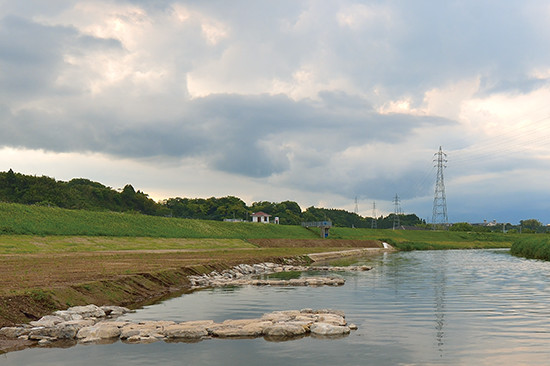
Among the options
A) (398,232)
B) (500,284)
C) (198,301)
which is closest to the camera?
(198,301)

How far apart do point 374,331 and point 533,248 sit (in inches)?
3154

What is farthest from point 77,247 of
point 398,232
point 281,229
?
point 398,232

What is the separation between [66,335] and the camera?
21688 millimetres

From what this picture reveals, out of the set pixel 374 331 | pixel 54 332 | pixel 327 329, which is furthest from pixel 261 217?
pixel 54 332

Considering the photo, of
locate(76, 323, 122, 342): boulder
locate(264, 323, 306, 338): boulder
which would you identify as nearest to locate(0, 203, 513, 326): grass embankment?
locate(76, 323, 122, 342): boulder

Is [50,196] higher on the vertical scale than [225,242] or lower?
higher

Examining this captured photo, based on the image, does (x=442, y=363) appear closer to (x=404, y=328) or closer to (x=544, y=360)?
(x=544, y=360)

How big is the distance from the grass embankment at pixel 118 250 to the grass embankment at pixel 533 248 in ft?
124

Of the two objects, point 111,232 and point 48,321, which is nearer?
point 48,321

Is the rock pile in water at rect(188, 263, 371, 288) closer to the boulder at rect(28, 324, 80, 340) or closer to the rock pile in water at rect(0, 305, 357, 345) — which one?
the rock pile in water at rect(0, 305, 357, 345)

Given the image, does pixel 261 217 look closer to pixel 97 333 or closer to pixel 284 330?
pixel 284 330

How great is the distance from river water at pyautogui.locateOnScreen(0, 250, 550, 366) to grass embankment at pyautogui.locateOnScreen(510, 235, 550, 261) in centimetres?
4737

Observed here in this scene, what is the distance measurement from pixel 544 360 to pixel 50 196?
154 meters

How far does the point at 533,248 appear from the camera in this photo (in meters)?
91.3
